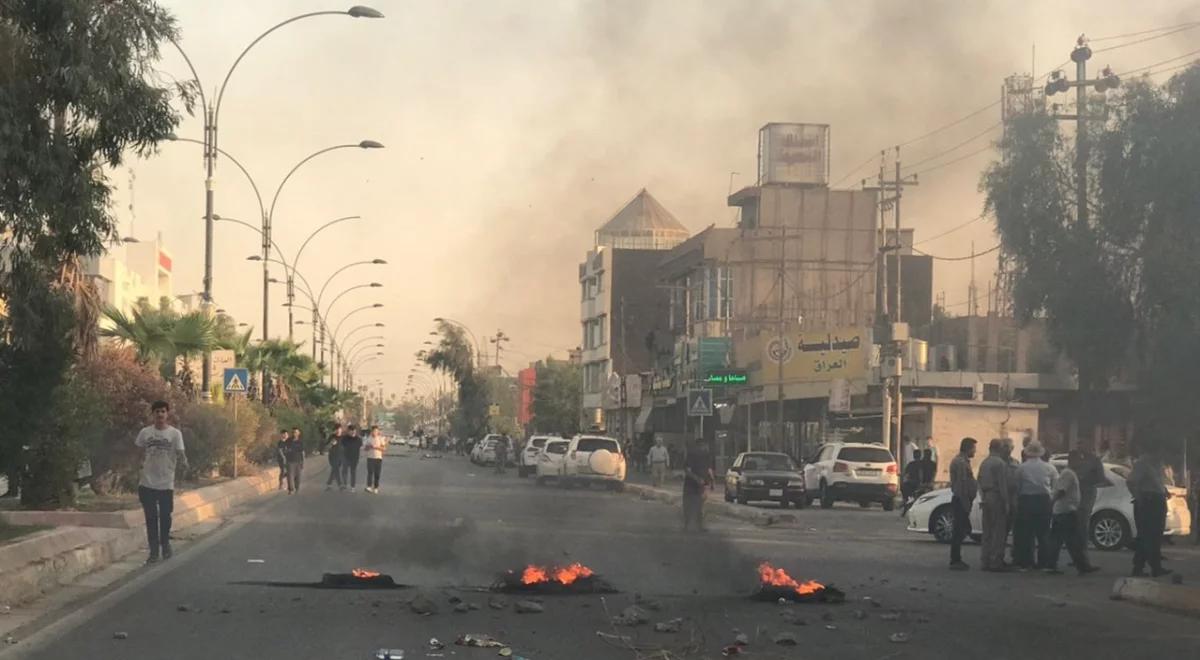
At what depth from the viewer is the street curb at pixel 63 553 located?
1331 centimetres

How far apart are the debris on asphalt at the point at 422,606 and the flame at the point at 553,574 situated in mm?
1553

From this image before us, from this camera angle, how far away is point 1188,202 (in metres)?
28.4

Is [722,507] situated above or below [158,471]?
below

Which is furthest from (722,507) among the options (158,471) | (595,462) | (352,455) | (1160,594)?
(1160,594)

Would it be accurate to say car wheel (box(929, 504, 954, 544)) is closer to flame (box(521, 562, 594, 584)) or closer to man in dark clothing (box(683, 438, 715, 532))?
man in dark clothing (box(683, 438, 715, 532))

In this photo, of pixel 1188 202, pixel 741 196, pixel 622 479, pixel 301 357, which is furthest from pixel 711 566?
pixel 741 196

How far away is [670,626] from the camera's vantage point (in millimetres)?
11531

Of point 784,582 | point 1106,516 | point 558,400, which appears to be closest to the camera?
point 784,582

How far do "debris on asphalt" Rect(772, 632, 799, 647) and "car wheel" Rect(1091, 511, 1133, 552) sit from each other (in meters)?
13.9

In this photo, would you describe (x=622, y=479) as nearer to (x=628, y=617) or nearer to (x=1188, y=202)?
(x=1188, y=202)

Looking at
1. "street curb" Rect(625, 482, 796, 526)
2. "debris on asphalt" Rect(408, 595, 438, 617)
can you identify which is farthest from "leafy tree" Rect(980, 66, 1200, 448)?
"debris on asphalt" Rect(408, 595, 438, 617)

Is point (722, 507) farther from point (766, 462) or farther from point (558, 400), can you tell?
point (558, 400)

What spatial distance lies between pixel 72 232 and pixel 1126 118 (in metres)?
23.7

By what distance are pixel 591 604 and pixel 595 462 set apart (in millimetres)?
33504
